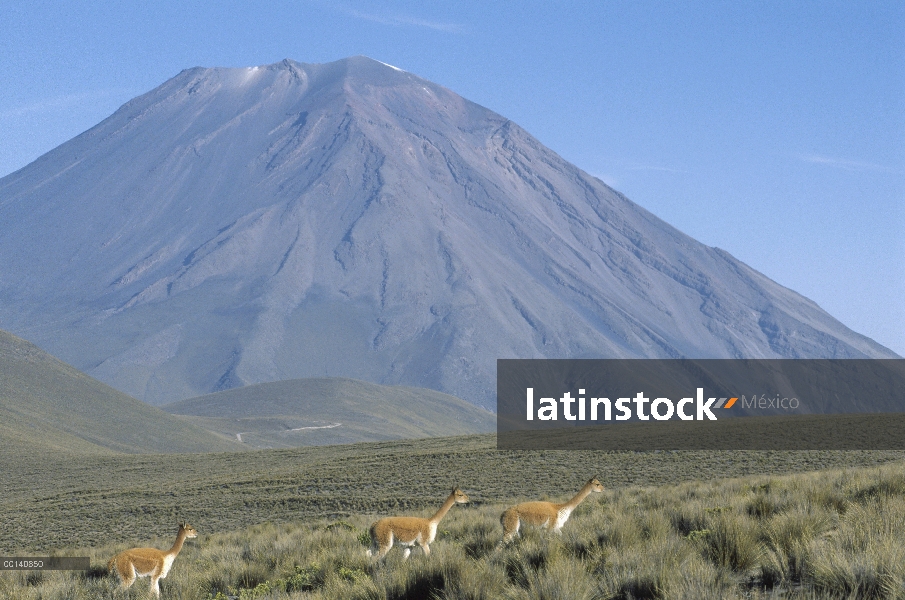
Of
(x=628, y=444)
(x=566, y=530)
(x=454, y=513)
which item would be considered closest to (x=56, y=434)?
(x=628, y=444)

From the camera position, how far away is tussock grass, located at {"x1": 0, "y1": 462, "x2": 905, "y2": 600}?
8.40 m

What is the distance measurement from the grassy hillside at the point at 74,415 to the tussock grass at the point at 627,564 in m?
94.7

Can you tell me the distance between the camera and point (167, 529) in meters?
37.9

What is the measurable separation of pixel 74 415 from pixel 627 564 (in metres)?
133

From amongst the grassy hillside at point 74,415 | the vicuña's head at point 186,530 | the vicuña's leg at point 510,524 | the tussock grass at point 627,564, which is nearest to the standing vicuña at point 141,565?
the tussock grass at point 627,564

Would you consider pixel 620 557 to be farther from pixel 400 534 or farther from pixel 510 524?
pixel 400 534

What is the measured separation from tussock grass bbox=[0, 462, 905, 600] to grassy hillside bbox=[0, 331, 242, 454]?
311 ft

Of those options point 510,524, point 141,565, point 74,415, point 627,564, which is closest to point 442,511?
point 510,524

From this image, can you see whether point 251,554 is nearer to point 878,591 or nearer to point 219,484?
point 878,591

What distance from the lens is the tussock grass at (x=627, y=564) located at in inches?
331

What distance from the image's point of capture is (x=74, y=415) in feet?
427

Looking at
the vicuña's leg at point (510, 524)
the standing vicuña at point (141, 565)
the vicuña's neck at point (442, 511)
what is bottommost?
the standing vicuña at point (141, 565)

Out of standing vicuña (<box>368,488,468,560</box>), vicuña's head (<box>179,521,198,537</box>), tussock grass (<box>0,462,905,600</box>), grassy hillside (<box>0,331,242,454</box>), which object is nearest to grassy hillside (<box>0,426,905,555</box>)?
A: vicuña's head (<box>179,521,198,537</box>)

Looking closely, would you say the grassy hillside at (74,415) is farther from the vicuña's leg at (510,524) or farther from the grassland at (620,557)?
the vicuña's leg at (510,524)
